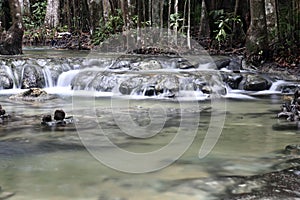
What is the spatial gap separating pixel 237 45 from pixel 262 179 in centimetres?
1147

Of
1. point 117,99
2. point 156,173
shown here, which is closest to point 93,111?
point 117,99

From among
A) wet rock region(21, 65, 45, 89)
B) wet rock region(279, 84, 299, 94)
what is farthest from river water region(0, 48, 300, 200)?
wet rock region(21, 65, 45, 89)

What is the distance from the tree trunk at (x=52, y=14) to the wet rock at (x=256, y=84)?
14.4 meters

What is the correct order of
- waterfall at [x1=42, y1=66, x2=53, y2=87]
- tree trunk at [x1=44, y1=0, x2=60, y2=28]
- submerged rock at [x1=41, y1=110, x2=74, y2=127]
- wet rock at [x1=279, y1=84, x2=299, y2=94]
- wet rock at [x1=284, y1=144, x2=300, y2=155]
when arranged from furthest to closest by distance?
1. tree trunk at [x1=44, y1=0, x2=60, y2=28]
2. waterfall at [x1=42, y1=66, x2=53, y2=87]
3. wet rock at [x1=279, y1=84, x2=299, y2=94]
4. submerged rock at [x1=41, y1=110, x2=74, y2=127]
5. wet rock at [x1=284, y1=144, x2=300, y2=155]

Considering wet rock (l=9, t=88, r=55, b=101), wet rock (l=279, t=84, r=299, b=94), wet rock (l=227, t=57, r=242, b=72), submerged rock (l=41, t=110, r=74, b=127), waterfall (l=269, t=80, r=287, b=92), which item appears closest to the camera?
submerged rock (l=41, t=110, r=74, b=127)

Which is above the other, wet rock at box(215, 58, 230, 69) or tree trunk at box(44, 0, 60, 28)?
tree trunk at box(44, 0, 60, 28)

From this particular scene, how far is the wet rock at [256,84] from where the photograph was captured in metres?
10.4

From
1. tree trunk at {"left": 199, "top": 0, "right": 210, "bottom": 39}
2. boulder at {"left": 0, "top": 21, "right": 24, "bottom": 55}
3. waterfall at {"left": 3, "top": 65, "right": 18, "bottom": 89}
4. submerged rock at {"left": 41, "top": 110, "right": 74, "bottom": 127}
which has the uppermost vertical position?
tree trunk at {"left": 199, "top": 0, "right": 210, "bottom": 39}

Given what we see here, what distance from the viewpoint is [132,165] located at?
4.54 meters

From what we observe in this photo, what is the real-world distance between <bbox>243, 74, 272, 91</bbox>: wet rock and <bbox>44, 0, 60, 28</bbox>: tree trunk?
1440 cm

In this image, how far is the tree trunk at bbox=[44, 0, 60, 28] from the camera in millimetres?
22681

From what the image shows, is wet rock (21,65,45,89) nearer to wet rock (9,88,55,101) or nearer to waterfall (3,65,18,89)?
waterfall (3,65,18,89)

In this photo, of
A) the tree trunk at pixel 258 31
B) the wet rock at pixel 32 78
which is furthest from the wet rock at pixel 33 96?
the tree trunk at pixel 258 31

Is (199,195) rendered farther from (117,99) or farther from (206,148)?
(117,99)
